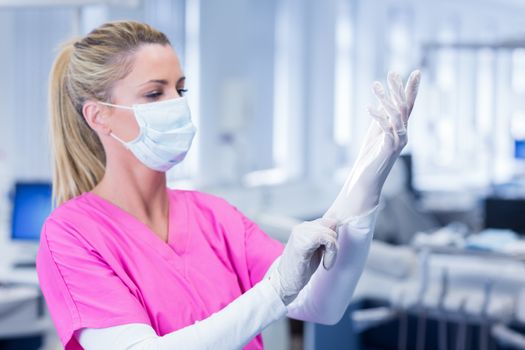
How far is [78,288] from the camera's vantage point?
1.28 meters

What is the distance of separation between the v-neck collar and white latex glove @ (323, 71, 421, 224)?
26 cm

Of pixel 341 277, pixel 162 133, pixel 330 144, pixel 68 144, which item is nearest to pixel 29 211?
pixel 68 144

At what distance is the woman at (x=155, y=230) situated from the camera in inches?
48.6

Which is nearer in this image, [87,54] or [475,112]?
[87,54]

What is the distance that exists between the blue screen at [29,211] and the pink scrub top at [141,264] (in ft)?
6.64

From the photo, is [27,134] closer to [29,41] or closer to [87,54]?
[29,41]

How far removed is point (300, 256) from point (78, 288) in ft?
1.12

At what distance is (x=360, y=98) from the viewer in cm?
771

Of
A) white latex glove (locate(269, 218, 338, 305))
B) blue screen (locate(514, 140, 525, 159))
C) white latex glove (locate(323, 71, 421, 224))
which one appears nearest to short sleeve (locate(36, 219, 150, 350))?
white latex glove (locate(269, 218, 338, 305))

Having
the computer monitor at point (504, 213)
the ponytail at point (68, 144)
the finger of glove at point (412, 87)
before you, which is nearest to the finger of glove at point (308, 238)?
the finger of glove at point (412, 87)

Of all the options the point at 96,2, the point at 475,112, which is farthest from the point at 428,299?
the point at 475,112

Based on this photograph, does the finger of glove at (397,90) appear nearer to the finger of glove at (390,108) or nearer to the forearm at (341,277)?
the finger of glove at (390,108)

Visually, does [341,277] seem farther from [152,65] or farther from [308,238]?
[152,65]

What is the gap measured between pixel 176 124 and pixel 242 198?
3972 millimetres
